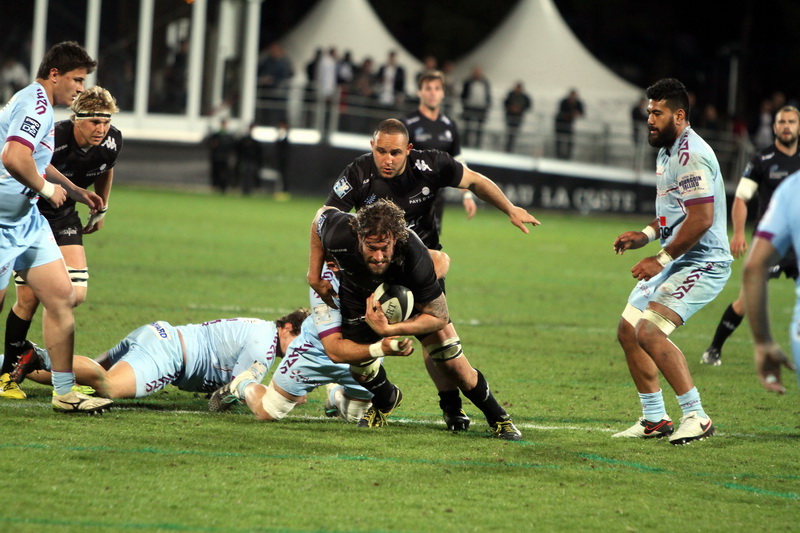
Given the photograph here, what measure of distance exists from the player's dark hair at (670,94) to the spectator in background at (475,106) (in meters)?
21.2

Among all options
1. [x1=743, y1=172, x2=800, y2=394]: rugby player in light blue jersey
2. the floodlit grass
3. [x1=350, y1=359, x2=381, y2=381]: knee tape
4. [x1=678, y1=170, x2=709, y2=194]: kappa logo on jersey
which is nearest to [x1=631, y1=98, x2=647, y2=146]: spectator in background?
the floodlit grass

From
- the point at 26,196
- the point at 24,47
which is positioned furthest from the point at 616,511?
the point at 24,47

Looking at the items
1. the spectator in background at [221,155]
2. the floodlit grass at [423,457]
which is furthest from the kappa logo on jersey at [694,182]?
the spectator in background at [221,155]

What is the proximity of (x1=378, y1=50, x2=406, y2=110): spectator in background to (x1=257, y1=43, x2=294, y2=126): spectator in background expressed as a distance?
2.48 metres

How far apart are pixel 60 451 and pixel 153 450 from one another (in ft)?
1.51

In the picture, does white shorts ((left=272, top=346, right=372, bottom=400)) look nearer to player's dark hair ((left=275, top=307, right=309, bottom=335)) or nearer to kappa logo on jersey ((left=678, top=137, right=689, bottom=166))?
player's dark hair ((left=275, top=307, right=309, bottom=335))

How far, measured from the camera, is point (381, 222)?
557 cm

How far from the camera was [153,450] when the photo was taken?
562 cm

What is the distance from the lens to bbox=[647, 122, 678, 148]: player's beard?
21.2 ft

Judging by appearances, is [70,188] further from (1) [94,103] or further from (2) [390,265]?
(2) [390,265]

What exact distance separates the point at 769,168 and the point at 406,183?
4649 millimetres

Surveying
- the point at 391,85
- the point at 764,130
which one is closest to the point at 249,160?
the point at 391,85

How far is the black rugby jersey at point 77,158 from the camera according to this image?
715cm

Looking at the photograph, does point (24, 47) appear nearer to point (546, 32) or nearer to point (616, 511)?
point (546, 32)
